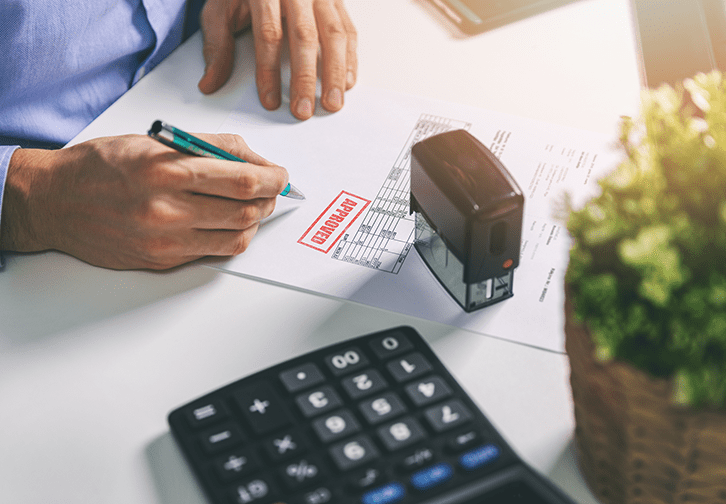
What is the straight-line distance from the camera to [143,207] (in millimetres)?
590

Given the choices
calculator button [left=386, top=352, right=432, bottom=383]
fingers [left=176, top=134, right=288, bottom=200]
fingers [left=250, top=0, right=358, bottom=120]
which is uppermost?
fingers [left=250, top=0, right=358, bottom=120]

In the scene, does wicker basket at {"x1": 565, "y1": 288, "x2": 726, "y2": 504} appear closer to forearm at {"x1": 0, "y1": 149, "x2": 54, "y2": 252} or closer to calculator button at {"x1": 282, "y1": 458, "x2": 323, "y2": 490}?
calculator button at {"x1": 282, "y1": 458, "x2": 323, "y2": 490}

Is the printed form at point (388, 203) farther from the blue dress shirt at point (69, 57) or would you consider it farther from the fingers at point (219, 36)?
the blue dress shirt at point (69, 57)

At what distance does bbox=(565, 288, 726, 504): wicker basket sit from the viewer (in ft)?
1.00

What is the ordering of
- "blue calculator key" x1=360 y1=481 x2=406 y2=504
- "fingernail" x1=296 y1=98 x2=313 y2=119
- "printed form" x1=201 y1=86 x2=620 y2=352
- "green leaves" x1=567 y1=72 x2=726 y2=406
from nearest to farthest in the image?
"green leaves" x1=567 y1=72 x2=726 y2=406
"blue calculator key" x1=360 y1=481 x2=406 y2=504
"printed form" x1=201 y1=86 x2=620 y2=352
"fingernail" x1=296 y1=98 x2=313 y2=119

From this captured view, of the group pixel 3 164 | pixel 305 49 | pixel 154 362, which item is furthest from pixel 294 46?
pixel 154 362

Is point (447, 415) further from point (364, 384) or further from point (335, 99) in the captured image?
point (335, 99)

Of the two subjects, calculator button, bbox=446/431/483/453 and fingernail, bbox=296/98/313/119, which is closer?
calculator button, bbox=446/431/483/453

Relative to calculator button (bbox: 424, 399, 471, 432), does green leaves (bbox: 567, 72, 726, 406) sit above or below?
above

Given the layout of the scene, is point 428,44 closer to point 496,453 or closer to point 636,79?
point 636,79

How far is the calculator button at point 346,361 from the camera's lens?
1.49ft

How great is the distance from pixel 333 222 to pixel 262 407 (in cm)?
25

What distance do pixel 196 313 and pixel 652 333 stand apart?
39 cm

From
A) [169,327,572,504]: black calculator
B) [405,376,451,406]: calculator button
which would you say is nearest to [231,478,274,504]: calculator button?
[169,327,572,504]: black calculator
